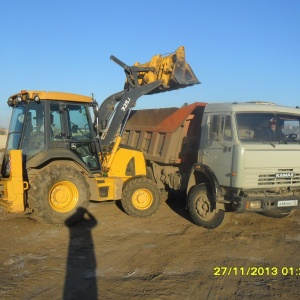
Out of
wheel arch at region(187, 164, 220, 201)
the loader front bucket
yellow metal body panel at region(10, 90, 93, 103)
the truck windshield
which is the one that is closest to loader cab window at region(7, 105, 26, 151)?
yellow metal body panel at region(10, 90, 93, 103)

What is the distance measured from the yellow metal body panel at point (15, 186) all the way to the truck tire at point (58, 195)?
0.19 m

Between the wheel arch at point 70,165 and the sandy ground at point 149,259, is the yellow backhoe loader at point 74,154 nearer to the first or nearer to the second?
the wheel arch at point 70,165

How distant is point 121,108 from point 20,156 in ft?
9.28

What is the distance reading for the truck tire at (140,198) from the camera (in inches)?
323

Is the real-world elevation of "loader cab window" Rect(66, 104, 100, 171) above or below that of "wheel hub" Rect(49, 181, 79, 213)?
above

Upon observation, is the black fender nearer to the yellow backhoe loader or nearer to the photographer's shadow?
the yellow backhoe loader

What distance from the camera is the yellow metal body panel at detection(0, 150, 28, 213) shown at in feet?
22.0

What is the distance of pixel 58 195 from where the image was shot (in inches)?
287

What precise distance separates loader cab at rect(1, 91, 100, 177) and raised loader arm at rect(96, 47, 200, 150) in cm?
51

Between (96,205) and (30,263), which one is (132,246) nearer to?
(30,263)

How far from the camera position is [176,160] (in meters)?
8.56

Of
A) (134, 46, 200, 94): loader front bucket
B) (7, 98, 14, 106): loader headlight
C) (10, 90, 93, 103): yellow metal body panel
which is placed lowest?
(7, 98, 14, 106): loader headlight

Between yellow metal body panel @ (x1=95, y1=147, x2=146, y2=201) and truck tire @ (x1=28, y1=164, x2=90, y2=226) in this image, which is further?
yellow metal body panel @ (x1=95, y1=147, x2=146, y2=201)
